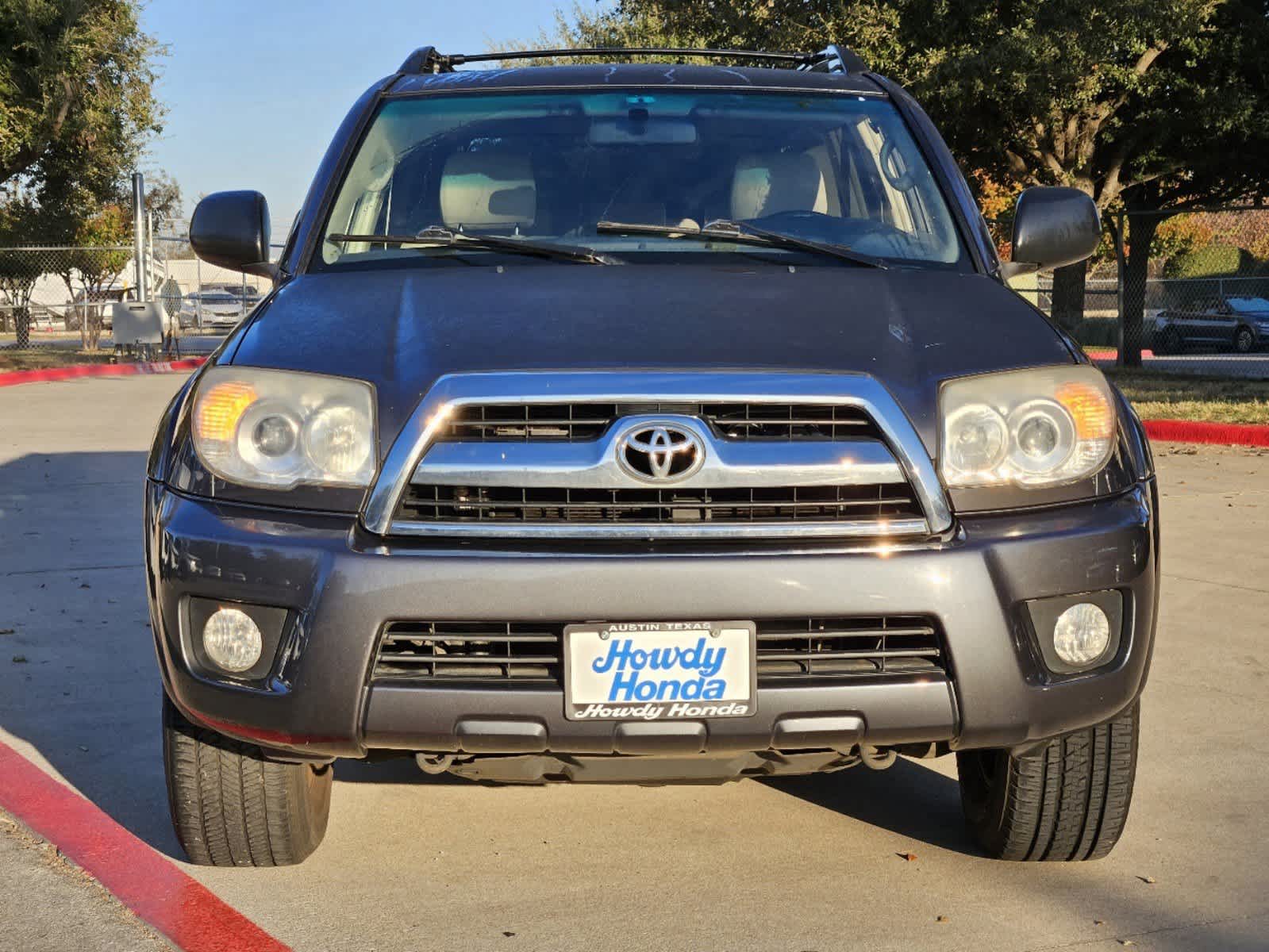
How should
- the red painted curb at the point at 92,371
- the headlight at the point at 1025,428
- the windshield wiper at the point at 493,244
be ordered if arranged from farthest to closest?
the red painted curb at the point at 92,371
the windshield wiper at the point at 493,244
the headlight at the point at 1025,428

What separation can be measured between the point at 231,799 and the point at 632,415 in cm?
128

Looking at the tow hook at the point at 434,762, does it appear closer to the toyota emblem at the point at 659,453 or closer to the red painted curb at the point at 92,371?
the toyota emblem at the point at 659,453

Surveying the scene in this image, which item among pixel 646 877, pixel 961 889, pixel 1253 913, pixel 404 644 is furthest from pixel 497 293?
pixel 1253 913

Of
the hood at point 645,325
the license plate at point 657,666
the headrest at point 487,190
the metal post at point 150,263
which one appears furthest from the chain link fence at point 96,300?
the license plate at point 657,666

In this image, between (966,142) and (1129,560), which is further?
(966,142)

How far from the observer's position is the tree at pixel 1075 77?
776 inches

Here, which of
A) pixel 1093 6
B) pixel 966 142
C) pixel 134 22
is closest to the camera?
pixel 1093 6

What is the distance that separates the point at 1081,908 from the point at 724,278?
1.61 m

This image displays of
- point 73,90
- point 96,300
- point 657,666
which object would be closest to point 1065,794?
point 657,666

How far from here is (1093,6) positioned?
1922 cm

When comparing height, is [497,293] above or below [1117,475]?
above

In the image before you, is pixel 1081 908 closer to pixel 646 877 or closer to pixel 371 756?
pixel 646 877

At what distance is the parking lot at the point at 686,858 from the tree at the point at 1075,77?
1526cm

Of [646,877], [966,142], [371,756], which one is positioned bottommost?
[646,877]
